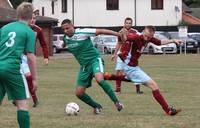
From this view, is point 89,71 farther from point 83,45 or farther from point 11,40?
point 11,40

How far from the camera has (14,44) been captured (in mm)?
9359

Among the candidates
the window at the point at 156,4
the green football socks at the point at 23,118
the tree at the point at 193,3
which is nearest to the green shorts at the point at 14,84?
the green football socks at the point at 23,118

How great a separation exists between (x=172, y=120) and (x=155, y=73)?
18189mm

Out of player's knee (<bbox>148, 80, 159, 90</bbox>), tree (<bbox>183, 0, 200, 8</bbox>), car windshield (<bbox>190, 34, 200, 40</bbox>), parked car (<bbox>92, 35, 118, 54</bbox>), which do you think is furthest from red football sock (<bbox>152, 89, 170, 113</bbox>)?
tree (<bbox>183, 0, 200, 8</bbox>)

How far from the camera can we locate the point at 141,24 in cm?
7694

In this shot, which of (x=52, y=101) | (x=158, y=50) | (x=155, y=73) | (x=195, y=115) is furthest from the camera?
(x=158, y=50)

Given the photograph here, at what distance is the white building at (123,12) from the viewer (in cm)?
7662

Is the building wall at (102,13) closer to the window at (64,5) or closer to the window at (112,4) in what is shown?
the window at (112,4)

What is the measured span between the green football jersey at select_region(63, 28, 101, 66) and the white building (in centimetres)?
6298

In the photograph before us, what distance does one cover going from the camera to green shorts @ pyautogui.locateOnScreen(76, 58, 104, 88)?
1354 centimetres

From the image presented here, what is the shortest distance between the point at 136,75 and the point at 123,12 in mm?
62952

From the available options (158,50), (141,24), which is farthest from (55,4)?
(158,50)

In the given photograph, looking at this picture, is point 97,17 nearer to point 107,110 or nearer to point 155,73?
point 155,73

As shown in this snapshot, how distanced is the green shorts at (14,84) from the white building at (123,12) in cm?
6716
